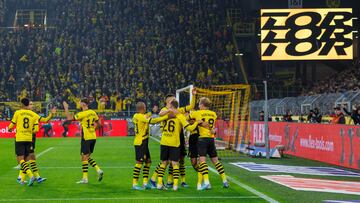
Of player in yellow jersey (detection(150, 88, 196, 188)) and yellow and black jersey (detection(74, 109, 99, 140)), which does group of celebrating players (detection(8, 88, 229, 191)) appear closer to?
player in yellow jersey (detection(150, 88, 196, 188))

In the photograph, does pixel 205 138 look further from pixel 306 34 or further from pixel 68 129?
pixel 68 129

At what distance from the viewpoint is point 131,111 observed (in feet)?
153

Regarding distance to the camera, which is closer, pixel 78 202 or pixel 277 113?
pixel 78 202

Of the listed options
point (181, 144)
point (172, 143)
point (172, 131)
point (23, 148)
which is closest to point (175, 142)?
point (172, 143)

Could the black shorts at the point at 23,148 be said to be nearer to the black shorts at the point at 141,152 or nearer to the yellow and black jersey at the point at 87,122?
the yellow and black jersey at the point at 87,122

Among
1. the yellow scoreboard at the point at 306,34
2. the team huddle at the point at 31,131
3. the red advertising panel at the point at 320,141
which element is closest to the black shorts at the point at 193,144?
the team huddle at the point at 31,131

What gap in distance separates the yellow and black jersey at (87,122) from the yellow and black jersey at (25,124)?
3.55 feet

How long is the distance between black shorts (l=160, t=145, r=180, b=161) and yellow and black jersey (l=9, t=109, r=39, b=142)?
3766 millimetres

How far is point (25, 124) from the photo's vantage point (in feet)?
51.9

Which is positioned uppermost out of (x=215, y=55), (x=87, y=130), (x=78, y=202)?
(x=215, y=55)

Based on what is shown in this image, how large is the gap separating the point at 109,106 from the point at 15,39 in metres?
14.9

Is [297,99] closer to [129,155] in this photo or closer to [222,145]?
[222,145]

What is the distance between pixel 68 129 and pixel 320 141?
26426mm

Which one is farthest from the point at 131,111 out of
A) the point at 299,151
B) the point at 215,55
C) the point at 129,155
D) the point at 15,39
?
the point at 299,151
